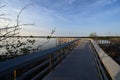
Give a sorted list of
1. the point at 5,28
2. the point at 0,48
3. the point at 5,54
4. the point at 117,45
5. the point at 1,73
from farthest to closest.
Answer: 1. the point at 117,45
2. the point at 5,54
3. the point at 0,48
4. the point at 5,28
5. the point at 1,73

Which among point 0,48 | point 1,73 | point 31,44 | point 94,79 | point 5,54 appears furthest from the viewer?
point 94,79

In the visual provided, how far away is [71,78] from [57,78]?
476mm

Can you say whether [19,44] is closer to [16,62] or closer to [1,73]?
[16,62]

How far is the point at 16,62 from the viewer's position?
4188mm

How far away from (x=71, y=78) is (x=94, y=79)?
2.50 feet

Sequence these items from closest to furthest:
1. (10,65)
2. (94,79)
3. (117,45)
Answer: (10,65), (94,79), (117,45)

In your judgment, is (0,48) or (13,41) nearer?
(0,48)

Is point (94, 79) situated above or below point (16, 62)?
below

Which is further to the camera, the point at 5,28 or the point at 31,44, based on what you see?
the point at 31,44

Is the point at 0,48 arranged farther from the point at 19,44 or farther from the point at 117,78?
the point at 117,78

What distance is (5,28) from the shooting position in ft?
15.5

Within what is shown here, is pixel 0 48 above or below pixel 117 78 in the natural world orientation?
above

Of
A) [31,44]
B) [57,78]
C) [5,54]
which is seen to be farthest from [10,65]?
[57,78]

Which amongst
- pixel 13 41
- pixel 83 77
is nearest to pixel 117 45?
pixel 83 77
